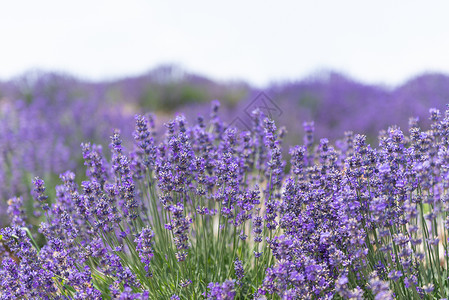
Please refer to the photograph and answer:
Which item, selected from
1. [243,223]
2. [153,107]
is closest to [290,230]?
[243,223]

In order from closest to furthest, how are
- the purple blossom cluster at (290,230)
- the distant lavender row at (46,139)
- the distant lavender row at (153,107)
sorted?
the purple blossom cluster at (290,230), the distant lavender row at (46,139), the distant lavender row at (153,107)

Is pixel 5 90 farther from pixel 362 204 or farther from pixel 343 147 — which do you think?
pixel 362 204

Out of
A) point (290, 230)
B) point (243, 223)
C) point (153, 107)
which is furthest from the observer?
point (153, 107)

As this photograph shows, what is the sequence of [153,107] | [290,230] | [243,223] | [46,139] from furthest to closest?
[153,107]
[46,139]
[243,223]
[290,230]

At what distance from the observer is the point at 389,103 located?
891cm

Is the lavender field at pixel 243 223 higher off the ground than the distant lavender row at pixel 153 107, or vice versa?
the distant lavender row at pixel 153 107

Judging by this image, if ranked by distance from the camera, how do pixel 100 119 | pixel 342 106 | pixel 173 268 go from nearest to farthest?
pixel 173 268, pixel 100 119, pixel 342 106

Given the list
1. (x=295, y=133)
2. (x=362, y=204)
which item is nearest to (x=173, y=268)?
(x=362, y=204)

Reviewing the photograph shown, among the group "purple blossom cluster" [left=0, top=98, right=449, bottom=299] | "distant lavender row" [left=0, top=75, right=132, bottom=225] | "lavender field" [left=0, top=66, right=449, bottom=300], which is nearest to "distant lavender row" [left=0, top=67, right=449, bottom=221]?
"distant lavender row" [left=0, top=75, right=132, bottom=225]

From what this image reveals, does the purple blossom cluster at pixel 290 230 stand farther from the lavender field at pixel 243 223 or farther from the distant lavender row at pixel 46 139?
the distant lavender row at pixel 46 139

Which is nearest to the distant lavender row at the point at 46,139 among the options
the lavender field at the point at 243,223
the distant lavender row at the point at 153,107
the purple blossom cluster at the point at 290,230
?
the distant lavender row at the point at 153,107

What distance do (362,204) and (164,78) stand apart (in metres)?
13.6

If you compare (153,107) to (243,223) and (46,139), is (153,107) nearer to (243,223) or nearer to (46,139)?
(46,139)

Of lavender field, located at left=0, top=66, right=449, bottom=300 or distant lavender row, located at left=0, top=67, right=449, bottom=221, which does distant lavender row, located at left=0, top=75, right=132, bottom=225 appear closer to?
distant lavender row, located at left=0, top=67, right=449, bottom=221
